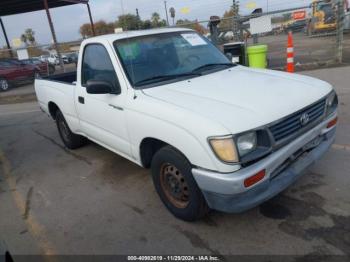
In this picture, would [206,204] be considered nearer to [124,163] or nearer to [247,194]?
[247,194]

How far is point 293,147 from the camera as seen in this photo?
9.84 ft

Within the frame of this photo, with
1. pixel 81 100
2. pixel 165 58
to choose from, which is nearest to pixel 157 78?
pixel 165 58

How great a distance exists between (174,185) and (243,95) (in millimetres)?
1120

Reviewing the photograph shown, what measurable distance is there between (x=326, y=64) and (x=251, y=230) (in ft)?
30.8

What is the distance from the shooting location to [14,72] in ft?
59.9

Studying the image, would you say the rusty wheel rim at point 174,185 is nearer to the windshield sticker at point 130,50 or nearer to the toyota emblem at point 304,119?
the toyota emblem at point 304,119

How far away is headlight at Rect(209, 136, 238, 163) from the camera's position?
2.68m

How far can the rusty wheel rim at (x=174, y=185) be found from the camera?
3287mm

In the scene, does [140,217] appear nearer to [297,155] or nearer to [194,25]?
[297,155]

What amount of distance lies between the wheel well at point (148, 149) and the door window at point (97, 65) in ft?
2.58

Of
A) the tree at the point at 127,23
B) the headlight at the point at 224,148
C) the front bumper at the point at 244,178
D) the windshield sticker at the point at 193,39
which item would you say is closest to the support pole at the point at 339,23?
the tree at the point at 127,23

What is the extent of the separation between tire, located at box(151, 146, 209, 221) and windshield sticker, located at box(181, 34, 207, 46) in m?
1.81

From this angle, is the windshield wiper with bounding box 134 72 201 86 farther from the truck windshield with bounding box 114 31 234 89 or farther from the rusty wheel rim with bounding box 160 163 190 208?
the rusty wheel rim with bounding box 160 163 190 208

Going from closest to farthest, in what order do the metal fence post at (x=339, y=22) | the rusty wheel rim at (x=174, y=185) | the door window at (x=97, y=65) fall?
the rusty wheel rim at (x=174, y=185) → the door window at (x=97, y=65) → the metal fence post at (x=339, y=22)
